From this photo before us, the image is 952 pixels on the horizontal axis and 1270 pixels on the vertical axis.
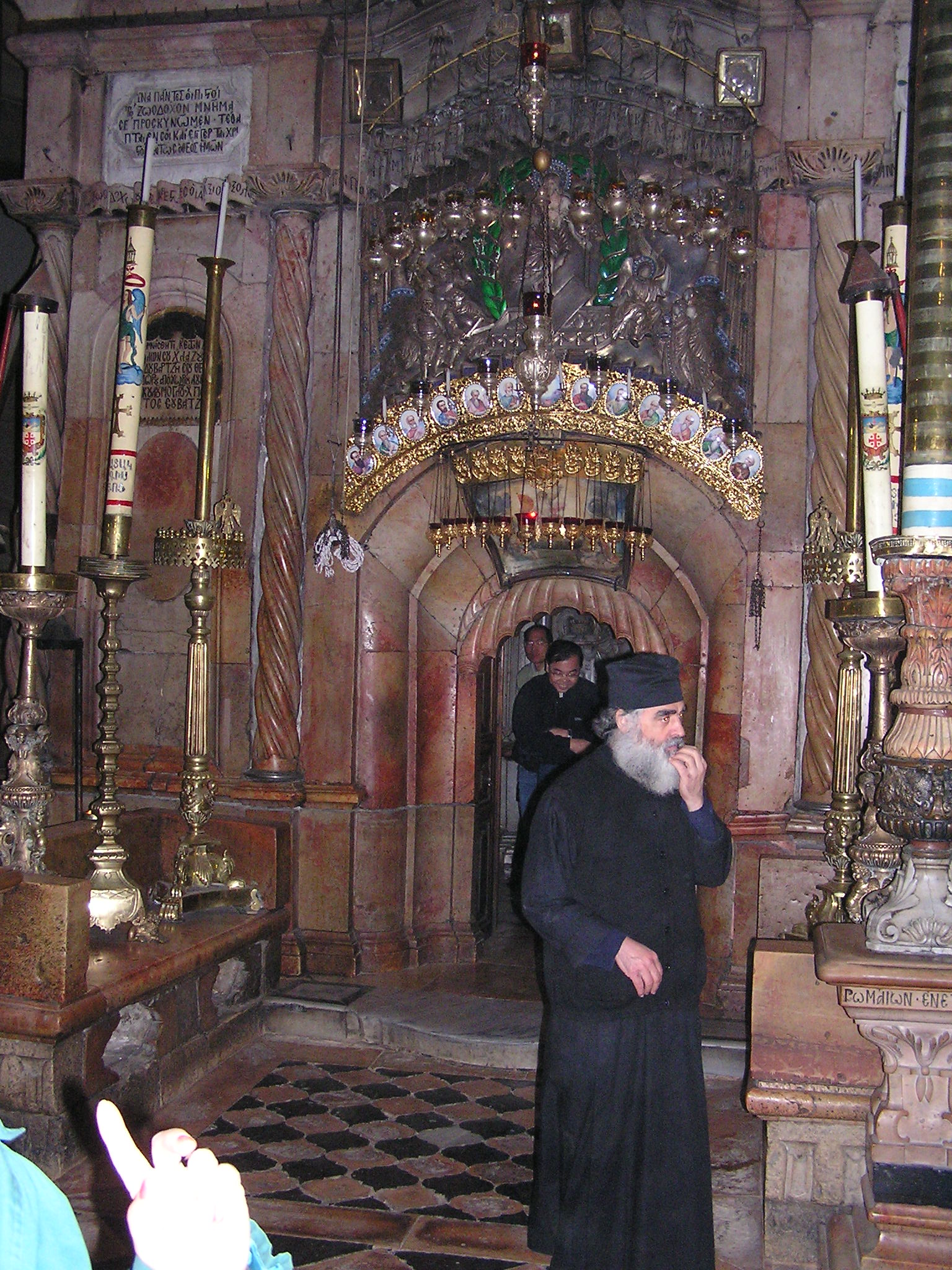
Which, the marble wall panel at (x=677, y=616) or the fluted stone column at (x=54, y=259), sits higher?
the fluted stone column at (x=54, y=259)

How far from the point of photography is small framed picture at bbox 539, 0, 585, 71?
5922 millimetres

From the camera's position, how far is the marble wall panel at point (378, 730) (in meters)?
6.47

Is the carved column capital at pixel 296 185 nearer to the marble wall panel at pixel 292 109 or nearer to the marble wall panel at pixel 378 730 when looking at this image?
the marble wall panel at pixel 292 109

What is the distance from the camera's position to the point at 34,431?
4.12m

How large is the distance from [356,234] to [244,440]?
1317mm

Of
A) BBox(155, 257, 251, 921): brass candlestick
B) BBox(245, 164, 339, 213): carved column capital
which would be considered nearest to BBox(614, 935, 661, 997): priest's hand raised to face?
BBox(155, 257, 251, 921): brass candlestick

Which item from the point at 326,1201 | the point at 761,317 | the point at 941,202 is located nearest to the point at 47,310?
the point at 941,202

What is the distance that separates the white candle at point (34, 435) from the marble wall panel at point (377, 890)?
2817 millimetres

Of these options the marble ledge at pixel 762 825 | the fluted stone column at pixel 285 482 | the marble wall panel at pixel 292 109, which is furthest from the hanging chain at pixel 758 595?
the marble wall panel at pixel 292 109

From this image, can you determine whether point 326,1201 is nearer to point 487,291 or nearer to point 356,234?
point 487,291

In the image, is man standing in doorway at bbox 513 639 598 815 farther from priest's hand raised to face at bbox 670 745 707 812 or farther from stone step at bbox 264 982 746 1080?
priest's hand raised to face at bbox 670 745 707 812

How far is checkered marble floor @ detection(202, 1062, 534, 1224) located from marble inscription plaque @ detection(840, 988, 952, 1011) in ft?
4.60

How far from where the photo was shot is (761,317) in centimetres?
603

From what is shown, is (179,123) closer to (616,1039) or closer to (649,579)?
(649,579)
